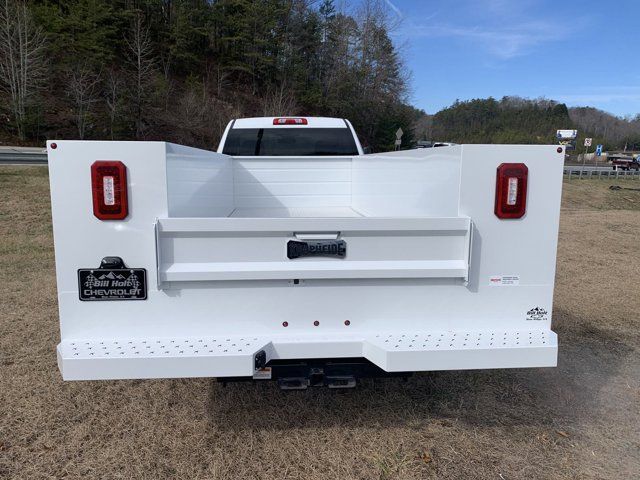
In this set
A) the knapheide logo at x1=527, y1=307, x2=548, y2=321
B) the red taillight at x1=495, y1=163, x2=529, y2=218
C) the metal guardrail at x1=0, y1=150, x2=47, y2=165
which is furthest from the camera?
the metal guardrail at x1=0, y1=150, x2=47, y2=165

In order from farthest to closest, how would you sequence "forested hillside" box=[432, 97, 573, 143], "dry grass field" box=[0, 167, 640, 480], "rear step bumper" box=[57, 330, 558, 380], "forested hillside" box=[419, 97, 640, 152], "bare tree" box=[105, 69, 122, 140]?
"forested hillside" box=[432, 97, 573, 143] < "forested hillside" box=[419, 97, 640, 152] < "bare tree" box=[105, 69, 122, 140] < "dry grass field" box=[0, 167, 640, 480] < "rear step bumper" box=[57, 330, 558, 380]

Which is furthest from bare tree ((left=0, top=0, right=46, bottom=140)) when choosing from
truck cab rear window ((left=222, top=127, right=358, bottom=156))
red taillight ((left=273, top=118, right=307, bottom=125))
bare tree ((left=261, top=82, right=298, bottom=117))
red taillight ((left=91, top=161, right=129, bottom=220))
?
red taillight ((left=91, top=161, right=129, bottom=220))

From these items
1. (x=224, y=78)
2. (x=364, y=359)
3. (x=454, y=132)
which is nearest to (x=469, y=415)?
(x=364, y=359)

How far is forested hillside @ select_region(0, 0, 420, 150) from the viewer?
124 ft

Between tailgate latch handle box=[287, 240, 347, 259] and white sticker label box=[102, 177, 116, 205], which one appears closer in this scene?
white sticker label box=[102, 177, 116, 205]

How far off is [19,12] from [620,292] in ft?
147

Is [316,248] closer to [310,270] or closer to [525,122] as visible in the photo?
[310,270]

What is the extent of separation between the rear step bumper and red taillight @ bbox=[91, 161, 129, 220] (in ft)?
2.18

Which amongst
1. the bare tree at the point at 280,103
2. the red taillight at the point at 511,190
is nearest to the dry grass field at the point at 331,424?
the red taillight at the point at 511,190

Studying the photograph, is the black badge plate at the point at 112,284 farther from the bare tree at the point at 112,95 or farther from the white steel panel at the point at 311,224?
the bare tree at the point at 112,95

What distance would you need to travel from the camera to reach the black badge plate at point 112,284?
255 centimetres

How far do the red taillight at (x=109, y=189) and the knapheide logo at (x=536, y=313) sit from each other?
226 centimetres

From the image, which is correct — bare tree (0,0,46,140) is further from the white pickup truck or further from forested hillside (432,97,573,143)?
forested hillside (432,97,573,143)

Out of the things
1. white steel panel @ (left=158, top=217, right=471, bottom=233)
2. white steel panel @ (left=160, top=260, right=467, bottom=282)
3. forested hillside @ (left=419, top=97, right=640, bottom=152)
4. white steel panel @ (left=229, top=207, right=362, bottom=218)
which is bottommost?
white steel panel @ (left=160, top=260, right=467, bottom=282)
